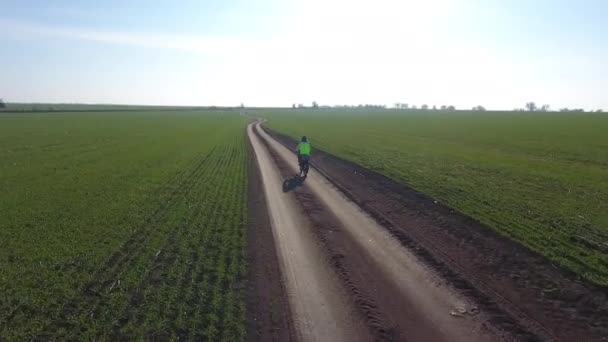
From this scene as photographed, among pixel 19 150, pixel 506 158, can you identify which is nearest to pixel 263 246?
pixel 506 158

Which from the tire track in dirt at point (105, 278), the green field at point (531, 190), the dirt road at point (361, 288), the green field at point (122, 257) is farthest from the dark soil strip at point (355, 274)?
the tire track in dirt at point (105, 278)

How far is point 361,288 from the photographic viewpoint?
27.5 ft

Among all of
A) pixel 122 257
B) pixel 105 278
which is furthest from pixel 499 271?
pixel 122 257

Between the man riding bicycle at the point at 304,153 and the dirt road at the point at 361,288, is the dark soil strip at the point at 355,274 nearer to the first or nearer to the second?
the dirt road at the point at 361,288

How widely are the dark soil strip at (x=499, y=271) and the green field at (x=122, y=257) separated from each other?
4993 millimetres

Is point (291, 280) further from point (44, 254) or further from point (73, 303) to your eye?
point (44, 254)

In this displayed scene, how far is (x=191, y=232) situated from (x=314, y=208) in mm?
4964

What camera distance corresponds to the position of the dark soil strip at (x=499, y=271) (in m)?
7.14

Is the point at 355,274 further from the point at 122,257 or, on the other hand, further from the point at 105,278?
the point at 122,257

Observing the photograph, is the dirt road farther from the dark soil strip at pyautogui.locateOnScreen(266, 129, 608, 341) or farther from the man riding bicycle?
the man riding bicycle

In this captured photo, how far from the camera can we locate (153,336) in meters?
6.52

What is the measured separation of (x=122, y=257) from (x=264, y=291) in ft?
13.5

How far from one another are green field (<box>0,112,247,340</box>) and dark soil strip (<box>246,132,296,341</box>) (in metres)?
0.24

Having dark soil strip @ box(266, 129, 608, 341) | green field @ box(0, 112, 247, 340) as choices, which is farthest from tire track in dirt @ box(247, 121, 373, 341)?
dark soil strip @ box(266, 129, 608, 341)
